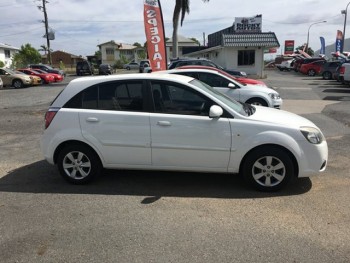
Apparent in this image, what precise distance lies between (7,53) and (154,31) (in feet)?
176

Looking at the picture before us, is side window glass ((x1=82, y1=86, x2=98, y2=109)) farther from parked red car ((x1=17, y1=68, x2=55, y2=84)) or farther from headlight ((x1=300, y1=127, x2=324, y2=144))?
parked red car ((x1=17, y1=68, x2=55, y2=84))

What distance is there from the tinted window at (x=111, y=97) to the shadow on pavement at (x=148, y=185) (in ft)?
3.70

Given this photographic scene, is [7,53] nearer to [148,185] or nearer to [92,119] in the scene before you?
[92,119]

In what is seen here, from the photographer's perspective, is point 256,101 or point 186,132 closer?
point 186,132

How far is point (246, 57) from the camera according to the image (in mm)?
36188

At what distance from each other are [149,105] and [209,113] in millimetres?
845

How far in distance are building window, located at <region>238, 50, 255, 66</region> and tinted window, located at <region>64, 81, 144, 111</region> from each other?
32092mm

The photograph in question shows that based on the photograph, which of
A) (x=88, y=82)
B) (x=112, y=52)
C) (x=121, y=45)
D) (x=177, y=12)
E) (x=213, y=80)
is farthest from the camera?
(x=121, y=45)

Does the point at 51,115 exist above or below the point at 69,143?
above

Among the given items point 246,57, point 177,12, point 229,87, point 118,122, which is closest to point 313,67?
point 246,57

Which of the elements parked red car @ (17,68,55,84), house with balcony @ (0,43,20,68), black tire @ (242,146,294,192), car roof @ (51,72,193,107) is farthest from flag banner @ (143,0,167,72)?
house with balcony @ (0,43,20,68)

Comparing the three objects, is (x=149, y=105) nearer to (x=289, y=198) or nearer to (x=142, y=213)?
(x=142, y=213)

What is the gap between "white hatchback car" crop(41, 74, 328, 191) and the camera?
5039 millimetres

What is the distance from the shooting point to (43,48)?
3497 inches
